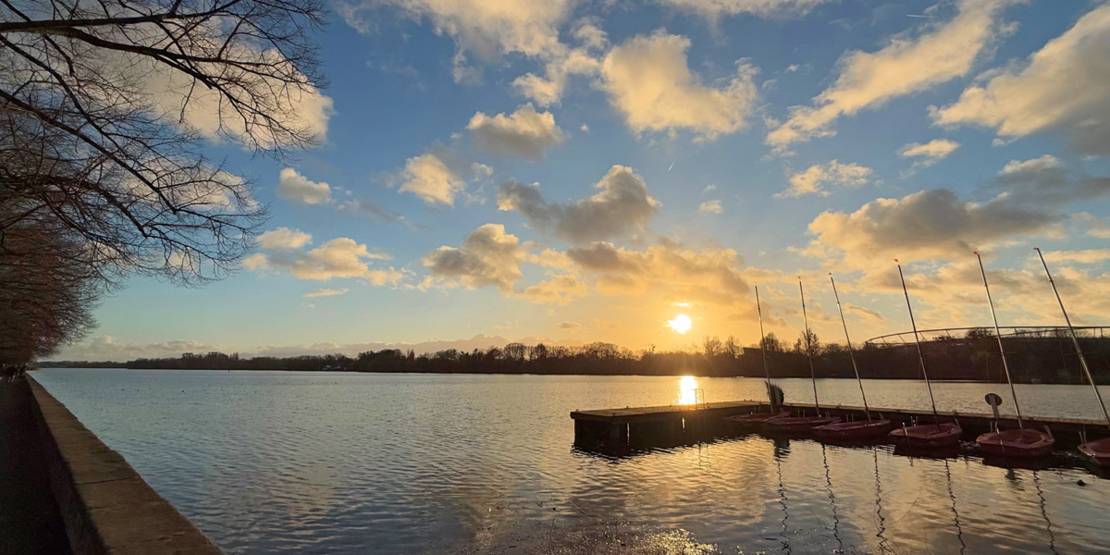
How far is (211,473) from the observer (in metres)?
23.1

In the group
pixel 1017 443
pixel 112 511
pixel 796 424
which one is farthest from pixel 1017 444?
pixel 112 511

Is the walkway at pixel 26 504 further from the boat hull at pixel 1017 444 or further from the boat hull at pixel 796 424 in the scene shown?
the boat hull at pixel 796 424

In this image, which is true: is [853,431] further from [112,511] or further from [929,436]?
[112,511]

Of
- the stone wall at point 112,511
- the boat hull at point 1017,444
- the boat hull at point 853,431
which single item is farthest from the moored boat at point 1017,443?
the stone wall at point 112,511

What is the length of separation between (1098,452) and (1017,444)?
9.97 ft

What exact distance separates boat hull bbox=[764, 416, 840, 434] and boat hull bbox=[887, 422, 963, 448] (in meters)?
4.49

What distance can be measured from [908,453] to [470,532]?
26.3 metres

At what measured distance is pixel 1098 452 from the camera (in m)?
24.9

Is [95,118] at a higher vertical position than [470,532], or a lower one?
higher

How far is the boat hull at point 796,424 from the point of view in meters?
37.1

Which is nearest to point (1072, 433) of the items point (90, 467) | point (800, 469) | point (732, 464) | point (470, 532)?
point (800, 469)

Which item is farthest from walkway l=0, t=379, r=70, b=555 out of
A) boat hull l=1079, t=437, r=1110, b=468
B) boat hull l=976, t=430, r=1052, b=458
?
boat hull l=1079, t=437, r=1110, b=468

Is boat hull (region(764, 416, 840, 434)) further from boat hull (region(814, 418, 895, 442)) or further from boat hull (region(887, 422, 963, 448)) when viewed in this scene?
boat hull (region(887, 422, 963, 448))

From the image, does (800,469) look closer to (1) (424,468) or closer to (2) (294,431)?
(1) (424,468)
